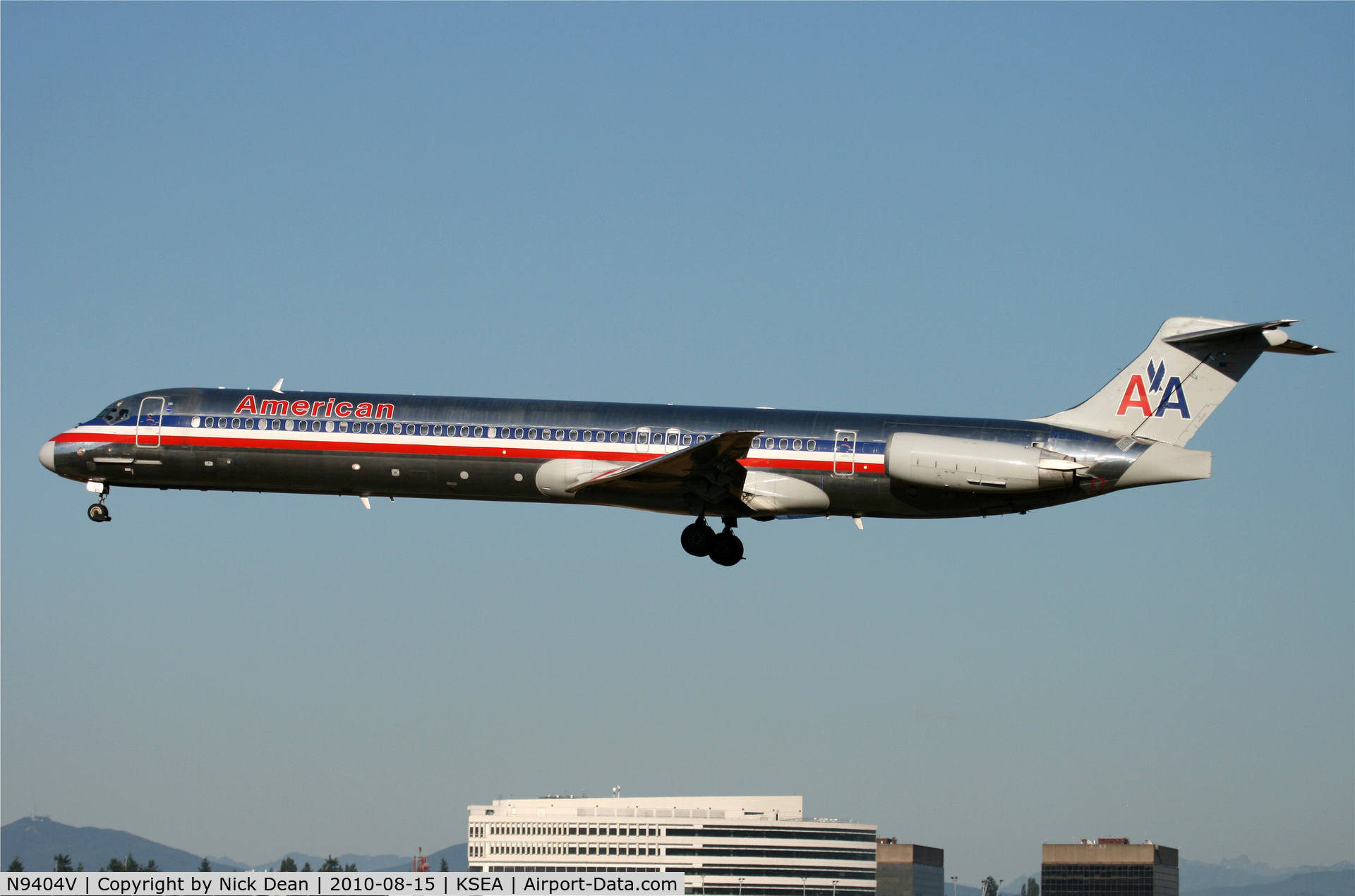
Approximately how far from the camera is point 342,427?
34125 millimetres

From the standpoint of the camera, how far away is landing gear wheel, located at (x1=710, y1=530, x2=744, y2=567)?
34.3m

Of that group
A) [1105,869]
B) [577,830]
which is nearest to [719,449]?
[577,830]

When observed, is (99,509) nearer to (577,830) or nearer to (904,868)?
(577,830)

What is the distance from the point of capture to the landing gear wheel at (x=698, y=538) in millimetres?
34156

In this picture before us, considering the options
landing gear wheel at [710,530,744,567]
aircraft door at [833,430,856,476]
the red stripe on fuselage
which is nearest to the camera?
aircraft door at [833,430,856,476]

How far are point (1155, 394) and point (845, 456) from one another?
703 centimetres

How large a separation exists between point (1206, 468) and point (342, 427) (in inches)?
739

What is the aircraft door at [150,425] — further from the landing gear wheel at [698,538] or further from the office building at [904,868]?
the office building at [904,868]

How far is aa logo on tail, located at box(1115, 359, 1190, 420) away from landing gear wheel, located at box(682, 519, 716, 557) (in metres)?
9.36

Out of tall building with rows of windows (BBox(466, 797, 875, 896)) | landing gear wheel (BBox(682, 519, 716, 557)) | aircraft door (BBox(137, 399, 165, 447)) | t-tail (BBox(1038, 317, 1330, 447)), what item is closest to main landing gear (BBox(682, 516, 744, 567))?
landing gear wheel (BBox(682, 519, 716, 557))

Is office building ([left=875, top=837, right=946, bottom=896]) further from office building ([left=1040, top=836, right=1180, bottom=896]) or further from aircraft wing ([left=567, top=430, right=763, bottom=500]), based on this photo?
aircraft wing ([left=567, top=430, right=763, bottom=500])

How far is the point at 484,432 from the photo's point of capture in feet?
110

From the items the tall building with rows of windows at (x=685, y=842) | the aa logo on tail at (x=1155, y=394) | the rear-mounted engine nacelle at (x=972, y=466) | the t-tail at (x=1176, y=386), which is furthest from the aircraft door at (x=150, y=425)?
the tall building with rows of windows at (x=685, y=842)

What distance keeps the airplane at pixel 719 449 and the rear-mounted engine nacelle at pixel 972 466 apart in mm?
32
